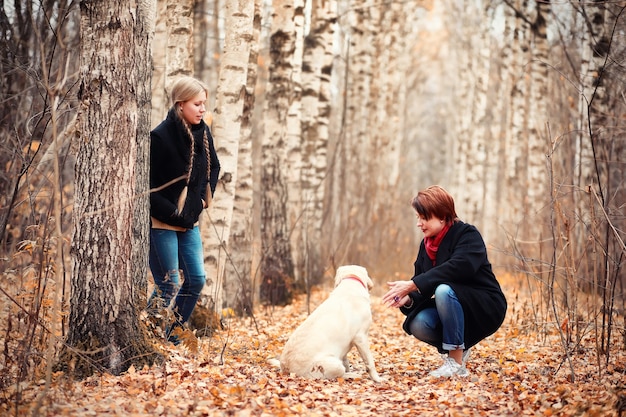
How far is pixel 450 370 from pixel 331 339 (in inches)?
40.5

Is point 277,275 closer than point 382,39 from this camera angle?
Yes

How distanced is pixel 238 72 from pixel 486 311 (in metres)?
3.52

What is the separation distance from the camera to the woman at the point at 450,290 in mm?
5164

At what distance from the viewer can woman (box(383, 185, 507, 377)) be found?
516 centimetres

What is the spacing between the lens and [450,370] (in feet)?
17.3

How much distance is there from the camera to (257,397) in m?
4.41

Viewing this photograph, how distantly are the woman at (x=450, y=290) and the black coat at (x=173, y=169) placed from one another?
176 cm

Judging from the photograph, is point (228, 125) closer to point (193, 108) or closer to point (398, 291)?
point (193, 108)

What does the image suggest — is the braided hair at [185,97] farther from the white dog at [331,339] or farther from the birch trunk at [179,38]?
the birch trunk at [179,38]

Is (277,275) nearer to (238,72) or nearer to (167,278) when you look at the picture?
(238,72)

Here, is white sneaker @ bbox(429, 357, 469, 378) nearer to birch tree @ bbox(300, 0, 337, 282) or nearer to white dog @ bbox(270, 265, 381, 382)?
white dog @ bbox(270, 265, 381, 382)

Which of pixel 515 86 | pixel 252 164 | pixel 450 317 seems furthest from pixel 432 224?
pixel 515 86

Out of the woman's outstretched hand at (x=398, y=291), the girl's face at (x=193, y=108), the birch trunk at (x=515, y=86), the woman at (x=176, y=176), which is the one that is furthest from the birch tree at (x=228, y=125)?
the birch trunk at (x=515, y=86)

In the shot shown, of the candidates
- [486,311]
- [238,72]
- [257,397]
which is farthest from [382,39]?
[257,397]
